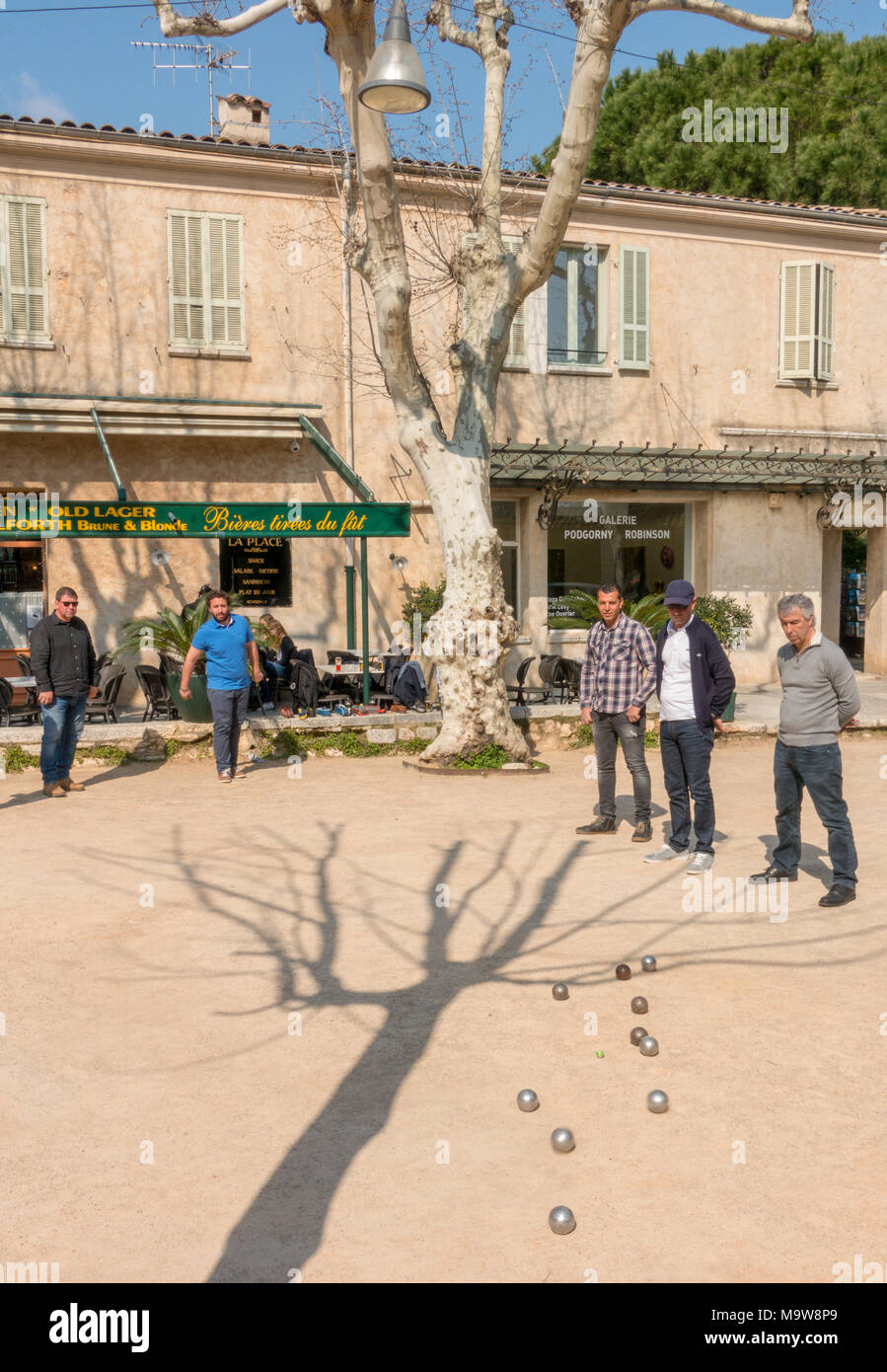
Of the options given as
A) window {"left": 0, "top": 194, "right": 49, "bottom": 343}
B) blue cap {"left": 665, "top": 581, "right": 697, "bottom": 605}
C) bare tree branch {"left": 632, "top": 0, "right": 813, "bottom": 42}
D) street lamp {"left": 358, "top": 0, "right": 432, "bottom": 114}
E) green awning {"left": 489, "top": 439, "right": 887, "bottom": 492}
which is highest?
bare tree branch {"left": 632, "top": 0, "right": 813, "bottom": 42}

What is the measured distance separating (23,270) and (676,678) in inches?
446

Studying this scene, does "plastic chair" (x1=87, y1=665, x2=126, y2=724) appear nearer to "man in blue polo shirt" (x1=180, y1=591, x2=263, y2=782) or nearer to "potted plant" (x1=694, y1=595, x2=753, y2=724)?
"man in blue polo shirt" (x1=180, y1=591, x2=263, y2=782)

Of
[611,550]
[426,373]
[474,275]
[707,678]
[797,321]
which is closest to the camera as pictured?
[707,678]

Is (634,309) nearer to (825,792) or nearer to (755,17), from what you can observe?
(755,17)

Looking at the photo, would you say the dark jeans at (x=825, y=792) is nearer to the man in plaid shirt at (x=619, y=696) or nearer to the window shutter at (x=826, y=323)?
the man in plaid shirt at (x=619, y=696)

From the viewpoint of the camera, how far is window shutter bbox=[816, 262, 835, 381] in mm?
19125

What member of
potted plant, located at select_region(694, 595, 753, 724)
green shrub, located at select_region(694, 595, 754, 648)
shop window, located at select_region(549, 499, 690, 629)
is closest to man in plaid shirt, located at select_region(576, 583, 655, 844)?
potted plant, located at select_region(694, 595, 753, 724)

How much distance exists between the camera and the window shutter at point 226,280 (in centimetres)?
1617

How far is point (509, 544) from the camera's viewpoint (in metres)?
18.1

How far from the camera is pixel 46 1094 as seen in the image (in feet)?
15.2

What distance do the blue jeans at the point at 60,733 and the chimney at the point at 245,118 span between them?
33.1 feet

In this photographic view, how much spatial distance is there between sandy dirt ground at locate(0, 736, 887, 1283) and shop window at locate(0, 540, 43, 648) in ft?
24.9

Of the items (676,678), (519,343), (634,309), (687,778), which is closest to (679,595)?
(676,678)

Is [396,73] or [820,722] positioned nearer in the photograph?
[820,722]
